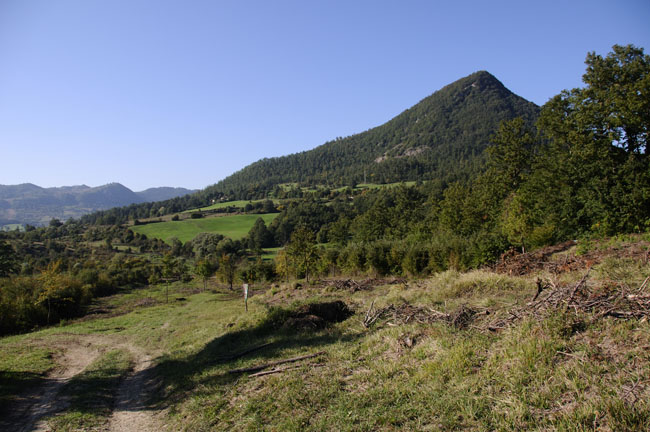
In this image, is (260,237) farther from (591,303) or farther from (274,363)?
(591,303)

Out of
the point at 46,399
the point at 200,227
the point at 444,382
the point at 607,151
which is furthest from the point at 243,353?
the point at 200,227

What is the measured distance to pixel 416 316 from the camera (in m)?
9.21

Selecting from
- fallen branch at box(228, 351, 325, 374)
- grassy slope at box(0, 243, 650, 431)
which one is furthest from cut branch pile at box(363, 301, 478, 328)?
fallen branch at box(228, 351, 325, 374)

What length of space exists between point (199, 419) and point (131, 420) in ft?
8.14

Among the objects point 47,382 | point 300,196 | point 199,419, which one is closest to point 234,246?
point 300,196

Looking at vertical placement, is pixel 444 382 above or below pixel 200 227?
above

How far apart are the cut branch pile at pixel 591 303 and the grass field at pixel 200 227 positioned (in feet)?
338

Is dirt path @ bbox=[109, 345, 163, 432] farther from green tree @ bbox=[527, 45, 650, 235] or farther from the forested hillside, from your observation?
green tree @ bbox=[527, 45, 650, 235]

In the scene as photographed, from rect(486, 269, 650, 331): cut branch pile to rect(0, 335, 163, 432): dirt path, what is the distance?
338 inches

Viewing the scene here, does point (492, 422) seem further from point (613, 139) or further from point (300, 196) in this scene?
point (300, 196)

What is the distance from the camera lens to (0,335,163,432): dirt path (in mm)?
7242

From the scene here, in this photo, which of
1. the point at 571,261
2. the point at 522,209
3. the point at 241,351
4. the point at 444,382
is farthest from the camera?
the point at 522,209

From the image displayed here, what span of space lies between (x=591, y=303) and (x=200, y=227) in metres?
124

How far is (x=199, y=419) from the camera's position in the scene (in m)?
6.48
